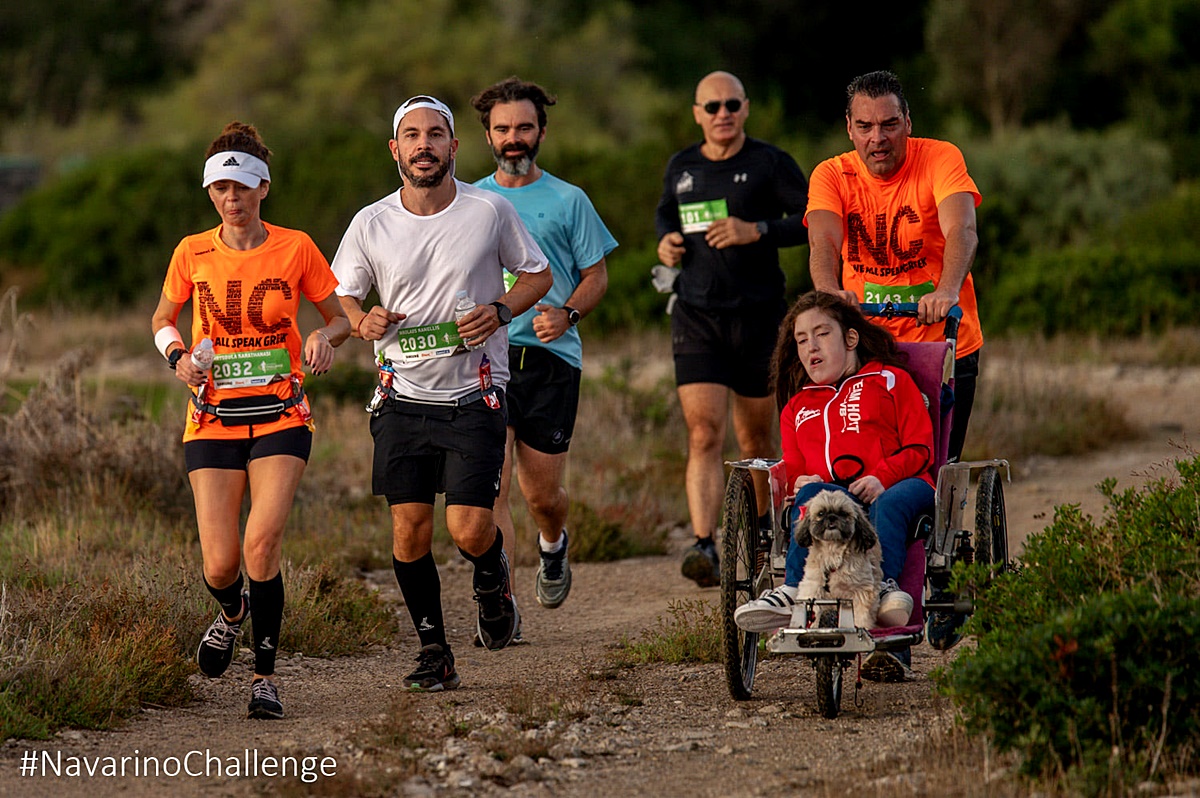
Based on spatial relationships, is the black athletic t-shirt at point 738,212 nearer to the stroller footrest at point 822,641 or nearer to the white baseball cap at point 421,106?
the white baseball cap at point 421,106

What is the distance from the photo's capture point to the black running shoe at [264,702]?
620 cm

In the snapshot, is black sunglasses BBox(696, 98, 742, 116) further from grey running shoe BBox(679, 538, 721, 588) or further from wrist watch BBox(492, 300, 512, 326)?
wrist watch BBox(492, 300, 512, 326)

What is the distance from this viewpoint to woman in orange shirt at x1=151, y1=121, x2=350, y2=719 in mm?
6219

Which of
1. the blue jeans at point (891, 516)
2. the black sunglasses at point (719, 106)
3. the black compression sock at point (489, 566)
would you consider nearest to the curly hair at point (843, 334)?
the blue jeans at point (891, 516)

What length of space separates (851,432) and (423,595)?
1.81m

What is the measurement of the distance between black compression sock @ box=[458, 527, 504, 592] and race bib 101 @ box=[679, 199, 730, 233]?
2774 mm

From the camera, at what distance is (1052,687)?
4785mm

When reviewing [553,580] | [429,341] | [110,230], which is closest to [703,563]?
[553,580]

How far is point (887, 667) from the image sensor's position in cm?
659

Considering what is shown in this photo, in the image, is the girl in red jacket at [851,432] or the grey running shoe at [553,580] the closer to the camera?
the girl in red jacket at [851,432]

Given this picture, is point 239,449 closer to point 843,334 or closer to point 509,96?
point 843,334

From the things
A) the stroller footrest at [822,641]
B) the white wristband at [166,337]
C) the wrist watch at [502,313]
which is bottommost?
the stroller footrest at [822,641]

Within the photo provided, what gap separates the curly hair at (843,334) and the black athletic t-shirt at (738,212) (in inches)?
89.3

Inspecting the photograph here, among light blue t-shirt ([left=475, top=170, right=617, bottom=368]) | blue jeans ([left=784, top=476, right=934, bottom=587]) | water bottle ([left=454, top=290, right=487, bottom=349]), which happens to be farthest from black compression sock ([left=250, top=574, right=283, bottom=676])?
light blue t-shirt ([left=475, top=170, right=617, bottom=368])
